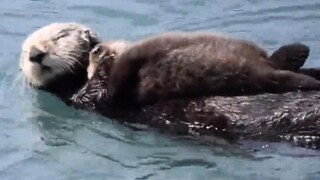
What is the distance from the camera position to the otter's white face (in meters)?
6.02

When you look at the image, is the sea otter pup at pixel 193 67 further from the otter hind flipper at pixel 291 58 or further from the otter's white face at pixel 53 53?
the otter's white face at pixel 53 53

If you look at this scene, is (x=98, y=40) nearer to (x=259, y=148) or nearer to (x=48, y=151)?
(x=48, y=151)

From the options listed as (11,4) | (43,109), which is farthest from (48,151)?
(11,4)

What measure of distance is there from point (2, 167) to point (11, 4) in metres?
2.98

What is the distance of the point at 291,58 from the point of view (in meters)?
5.58

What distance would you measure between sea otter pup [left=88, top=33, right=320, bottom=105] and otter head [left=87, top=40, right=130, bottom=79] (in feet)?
0.69

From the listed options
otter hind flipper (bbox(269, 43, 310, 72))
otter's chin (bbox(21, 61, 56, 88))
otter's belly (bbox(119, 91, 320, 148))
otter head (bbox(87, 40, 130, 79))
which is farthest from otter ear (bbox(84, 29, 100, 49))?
otter hind flipper (bbox(269, 43, 310, 72))

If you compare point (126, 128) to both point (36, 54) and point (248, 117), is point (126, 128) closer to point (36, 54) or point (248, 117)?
point (36, 54)

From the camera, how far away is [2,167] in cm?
564

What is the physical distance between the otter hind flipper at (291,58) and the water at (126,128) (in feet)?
1.64

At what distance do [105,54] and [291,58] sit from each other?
113 cm

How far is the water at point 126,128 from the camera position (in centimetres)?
530

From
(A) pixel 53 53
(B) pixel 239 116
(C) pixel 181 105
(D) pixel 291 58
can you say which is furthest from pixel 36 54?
(D) pixel 291 58

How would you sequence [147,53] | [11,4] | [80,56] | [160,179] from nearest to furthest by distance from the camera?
[160,179], [147,53], [80,56], [11,4]
